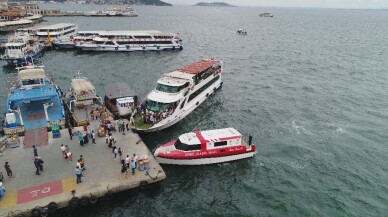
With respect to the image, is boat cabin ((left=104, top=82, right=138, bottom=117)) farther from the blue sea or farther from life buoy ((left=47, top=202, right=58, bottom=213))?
life buoy ((left=47, top=202, right=58, bottom=213))

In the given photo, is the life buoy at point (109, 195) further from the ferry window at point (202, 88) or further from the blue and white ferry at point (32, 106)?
the ferry window at point (202, 88)

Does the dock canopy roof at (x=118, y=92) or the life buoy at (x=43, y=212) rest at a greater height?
the dock canopy roof at (x=118, y=92)

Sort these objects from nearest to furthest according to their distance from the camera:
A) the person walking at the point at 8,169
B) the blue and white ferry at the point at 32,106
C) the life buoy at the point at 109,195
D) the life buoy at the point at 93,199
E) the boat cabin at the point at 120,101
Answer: the life buoy at the point at 93,199
the life buoy at the point at 109,195
the person walking at the point at 8,169
the blue and white ferry at the point at 32,106
the boat cabin at the point at 120,101

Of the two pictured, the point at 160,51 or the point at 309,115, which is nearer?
the point at 309,115

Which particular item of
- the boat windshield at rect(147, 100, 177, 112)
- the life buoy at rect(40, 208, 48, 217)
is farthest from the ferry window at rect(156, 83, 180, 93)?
the life buoy at rect(40, 208, 48, 217)

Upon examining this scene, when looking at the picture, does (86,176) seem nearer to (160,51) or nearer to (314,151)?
(314,151)

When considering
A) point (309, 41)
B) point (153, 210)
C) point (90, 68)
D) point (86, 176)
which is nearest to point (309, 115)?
point (153, 210)

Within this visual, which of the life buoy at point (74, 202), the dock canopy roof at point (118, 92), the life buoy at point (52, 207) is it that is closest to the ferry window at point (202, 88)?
the dock canopy roof at point (118, 92)
